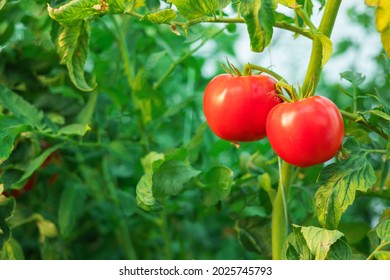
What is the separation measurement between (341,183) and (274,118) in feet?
0.33

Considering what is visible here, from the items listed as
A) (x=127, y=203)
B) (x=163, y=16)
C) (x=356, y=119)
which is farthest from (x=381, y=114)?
(x=127, y=203)

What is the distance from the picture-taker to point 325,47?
2.22 ft

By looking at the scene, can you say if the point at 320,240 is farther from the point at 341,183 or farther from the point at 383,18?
the point at 383,18

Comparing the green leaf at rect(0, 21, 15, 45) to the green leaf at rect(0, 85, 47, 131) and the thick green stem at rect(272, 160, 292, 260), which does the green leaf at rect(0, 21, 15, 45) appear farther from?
the thick green stem at rect(272, 160, 292, 260)

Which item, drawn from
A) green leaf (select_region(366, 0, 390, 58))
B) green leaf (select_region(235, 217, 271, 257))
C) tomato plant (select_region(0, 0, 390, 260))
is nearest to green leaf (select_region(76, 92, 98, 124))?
tomato plant (select_region(0, 0, 390, 260))

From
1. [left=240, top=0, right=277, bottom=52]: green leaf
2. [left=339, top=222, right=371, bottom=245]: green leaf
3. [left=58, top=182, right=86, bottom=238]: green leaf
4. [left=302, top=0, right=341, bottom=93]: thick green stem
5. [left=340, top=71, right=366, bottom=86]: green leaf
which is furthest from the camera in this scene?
[left=58, top=182, right=86, bottom=238]: green leaf

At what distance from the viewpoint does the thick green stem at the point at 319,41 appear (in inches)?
28.2

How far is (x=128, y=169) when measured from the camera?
4.50 feet

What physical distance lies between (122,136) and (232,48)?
1.33 feet

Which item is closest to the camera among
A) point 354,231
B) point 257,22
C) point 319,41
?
point 257,22

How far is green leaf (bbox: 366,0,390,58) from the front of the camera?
65 cm

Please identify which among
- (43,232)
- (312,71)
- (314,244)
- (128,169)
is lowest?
(128,169)
